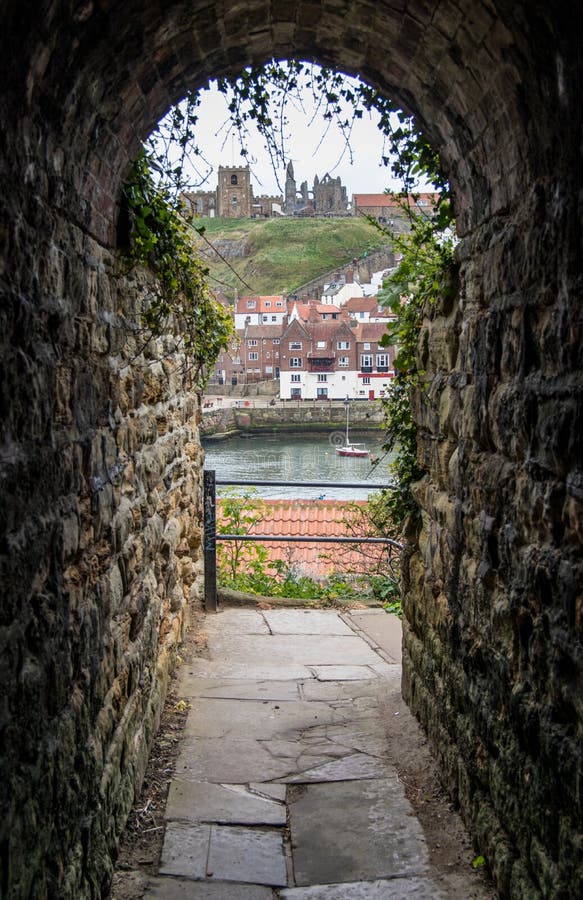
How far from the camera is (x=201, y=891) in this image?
296cm

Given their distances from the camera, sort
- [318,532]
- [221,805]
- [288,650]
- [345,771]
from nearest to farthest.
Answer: [221,805], [345,771], [288,650], [318,532]

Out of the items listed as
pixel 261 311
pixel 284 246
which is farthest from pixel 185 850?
pixel 284 246

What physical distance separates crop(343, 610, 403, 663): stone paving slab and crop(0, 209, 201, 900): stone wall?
235 cm

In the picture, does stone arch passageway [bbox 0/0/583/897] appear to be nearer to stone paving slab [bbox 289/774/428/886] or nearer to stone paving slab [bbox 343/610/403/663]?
stone paving slab [bbox 289/774/428/886]

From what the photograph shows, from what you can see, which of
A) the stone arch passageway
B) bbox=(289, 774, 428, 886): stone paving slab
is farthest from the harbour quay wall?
the stone arch passageway

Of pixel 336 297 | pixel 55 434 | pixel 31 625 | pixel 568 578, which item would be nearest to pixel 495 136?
pixel 568 578

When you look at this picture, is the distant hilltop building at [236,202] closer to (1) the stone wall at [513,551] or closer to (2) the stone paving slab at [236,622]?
(2) the stone paving slab at [236,622]

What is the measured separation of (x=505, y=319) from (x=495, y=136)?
24.4 inches

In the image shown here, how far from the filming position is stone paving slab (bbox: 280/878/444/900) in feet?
9.61

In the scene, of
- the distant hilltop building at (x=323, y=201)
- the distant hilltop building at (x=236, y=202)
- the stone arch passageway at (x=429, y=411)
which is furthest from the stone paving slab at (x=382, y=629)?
the distant hilltop building at (x=323, y=201)

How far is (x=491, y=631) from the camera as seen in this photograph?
2.96 m

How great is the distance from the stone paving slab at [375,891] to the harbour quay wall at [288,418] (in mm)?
36221

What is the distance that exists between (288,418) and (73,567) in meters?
41.5

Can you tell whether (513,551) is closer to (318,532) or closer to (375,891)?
(375,891)
